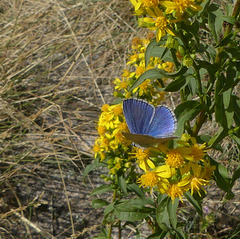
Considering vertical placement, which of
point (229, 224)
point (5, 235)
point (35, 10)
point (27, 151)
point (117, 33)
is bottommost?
point (229, 224)

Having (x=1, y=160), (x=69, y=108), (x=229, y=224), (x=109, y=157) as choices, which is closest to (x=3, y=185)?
(x=1, y=160)

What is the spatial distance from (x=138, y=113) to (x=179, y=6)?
0.61 metres

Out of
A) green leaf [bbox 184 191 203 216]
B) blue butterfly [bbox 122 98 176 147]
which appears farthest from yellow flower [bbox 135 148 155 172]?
green leaf [bbox 184 191 203 216]

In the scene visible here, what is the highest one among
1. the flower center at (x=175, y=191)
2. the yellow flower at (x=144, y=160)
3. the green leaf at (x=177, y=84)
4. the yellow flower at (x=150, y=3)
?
the yellow flower at (x=150, y=3)

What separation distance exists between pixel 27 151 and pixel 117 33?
218 cm

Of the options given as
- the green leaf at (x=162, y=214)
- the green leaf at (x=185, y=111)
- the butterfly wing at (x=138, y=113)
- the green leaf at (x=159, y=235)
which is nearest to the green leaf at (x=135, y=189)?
the green leaf at (x=159, y=235)

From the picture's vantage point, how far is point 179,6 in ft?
5.45

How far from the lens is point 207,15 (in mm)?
2145

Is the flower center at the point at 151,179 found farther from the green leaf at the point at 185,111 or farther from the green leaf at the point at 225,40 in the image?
the green leaf at the point at 225,40

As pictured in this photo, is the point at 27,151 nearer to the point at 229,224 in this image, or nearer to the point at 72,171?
the point at 72,171

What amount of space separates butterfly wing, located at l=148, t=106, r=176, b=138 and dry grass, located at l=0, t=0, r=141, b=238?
1.64 m

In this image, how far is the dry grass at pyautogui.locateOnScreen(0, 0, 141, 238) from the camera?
393 centimetres

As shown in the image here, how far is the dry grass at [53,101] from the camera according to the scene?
3934mm

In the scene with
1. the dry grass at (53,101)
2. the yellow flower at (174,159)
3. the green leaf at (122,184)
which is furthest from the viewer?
the dry grass at (53,101)
